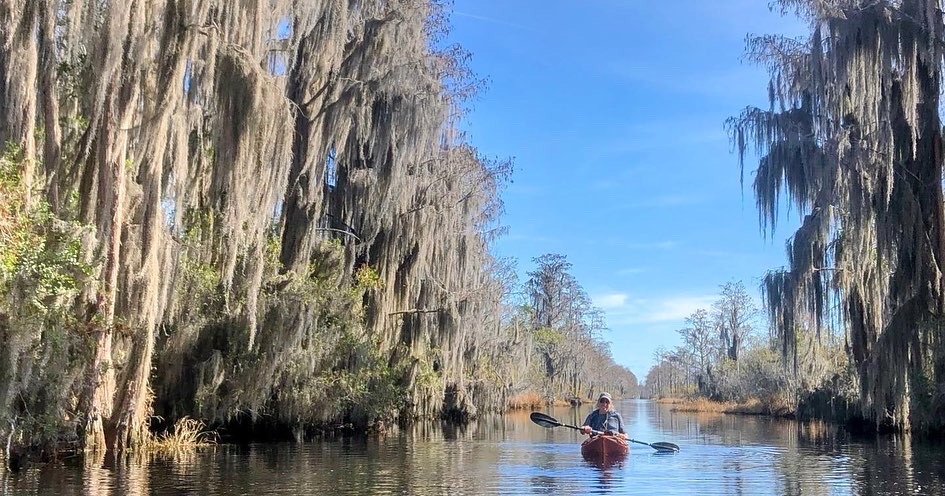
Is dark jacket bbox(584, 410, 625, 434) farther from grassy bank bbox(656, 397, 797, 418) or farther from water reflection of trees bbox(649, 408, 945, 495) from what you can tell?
grassy bank bbox(656, 397, 797, 418)

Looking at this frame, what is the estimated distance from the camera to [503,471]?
12914mm

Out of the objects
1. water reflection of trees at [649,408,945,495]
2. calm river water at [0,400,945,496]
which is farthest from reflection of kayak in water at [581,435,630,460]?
water reflection of trees at [649,408,945,495]

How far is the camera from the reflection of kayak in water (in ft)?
49.9

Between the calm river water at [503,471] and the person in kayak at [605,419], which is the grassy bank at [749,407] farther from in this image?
the person in kayak at [605,419]

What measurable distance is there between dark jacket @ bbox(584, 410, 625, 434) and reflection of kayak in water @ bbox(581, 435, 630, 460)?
0.83m

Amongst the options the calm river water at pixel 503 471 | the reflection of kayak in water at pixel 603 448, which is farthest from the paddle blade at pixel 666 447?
the reflection of kayak in water at pixel 603 448

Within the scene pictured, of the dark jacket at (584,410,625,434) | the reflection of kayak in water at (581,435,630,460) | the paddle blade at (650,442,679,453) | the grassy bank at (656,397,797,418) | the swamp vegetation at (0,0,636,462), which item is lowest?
the grassy bank at (656,397,797,418)

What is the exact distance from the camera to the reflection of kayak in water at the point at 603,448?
15.2m

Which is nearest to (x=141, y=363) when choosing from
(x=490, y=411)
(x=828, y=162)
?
(x=828, y=162)

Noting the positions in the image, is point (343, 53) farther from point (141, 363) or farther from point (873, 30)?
point (873, 30)

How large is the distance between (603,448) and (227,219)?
7804 mm

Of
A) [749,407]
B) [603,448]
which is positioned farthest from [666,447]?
[749,407]

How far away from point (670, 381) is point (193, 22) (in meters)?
101

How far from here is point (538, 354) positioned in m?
56.7
